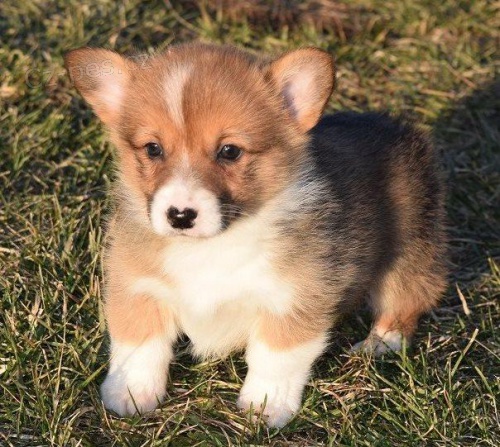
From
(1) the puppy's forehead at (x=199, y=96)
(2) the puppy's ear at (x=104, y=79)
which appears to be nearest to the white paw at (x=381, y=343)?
(1) the puppy's forehead at (x=199, y=96)

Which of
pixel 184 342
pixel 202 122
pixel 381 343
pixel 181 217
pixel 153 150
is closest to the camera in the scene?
pixel 181 217

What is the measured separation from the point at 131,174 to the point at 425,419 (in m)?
1.41

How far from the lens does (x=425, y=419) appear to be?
3.43 meters

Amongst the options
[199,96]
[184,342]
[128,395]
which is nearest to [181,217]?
[199,96]

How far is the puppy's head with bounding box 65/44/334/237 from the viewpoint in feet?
10.2

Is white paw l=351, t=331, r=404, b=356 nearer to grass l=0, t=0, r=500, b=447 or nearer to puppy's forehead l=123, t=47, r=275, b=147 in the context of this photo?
grass l=0, t=0, r=500, b=447

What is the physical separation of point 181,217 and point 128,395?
0.91 meters

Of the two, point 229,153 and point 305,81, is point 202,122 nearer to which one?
point 229,153

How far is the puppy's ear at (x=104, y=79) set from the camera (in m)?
3.49

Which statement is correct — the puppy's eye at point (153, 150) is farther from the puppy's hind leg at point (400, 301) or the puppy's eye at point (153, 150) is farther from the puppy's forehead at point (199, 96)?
the puppy's hind leg at point (400, 301)

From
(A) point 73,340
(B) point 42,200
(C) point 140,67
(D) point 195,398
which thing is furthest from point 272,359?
(B) point 42,200

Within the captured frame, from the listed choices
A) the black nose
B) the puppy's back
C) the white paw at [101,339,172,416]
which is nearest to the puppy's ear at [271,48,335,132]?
the puppy's back

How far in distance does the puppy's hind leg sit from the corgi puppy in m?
0.30

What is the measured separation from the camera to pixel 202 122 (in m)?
3.15
